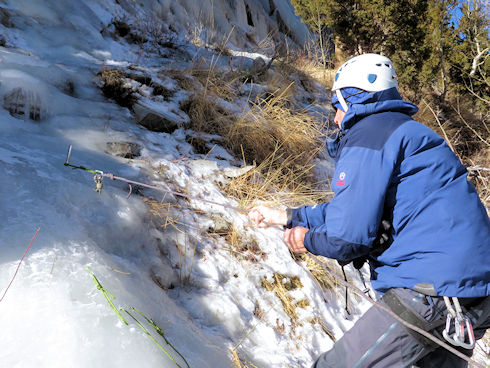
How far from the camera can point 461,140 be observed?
292 inches

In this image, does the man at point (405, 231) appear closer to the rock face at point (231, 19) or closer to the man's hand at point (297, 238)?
the man's hand at point (297, 238)

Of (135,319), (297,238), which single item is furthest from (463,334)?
(135,319)

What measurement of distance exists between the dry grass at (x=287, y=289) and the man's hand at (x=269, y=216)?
724 mm

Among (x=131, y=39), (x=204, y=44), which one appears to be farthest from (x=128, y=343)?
(x=204, y=44)

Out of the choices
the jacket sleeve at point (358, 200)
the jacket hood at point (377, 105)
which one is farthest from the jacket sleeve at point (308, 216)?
the jacket hood at point (377, 105)

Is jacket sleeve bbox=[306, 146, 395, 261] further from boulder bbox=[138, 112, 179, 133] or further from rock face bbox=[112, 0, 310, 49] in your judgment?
rock face bbox=[112, 0, 310, 49]

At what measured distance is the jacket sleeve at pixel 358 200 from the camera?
1.29m

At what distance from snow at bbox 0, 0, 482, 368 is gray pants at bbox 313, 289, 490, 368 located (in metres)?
0.60

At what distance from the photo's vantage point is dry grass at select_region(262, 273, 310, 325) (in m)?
2.44

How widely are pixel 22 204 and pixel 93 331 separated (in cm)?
90

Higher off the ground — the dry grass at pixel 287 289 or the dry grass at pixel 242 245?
the dry grass at pixel 242 245

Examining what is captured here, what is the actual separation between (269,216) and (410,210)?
0.76 m

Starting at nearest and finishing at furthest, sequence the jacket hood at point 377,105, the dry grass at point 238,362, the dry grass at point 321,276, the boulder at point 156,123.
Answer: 1. the jacket hood at point 377,105
2. the dry grass at point 238,362
3. the dry grass at point 321,276
4. the boulder at point 156,123

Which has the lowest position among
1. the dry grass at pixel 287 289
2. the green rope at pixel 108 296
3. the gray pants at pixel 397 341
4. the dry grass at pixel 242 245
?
the dry grass at pixel 287 289
